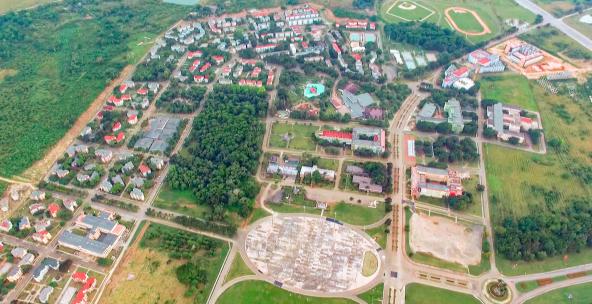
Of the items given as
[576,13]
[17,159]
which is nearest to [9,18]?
[17,159]

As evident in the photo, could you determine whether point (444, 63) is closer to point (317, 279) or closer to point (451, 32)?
point (451, 32)

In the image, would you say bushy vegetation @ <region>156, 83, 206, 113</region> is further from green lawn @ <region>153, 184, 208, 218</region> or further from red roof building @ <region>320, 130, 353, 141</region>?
red roof building @ <region>320, 130, 353, 141</region>

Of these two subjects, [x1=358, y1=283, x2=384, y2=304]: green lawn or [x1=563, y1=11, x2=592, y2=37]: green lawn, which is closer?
[x1=358, y1=283, x2=384, y2=304]: green lawn

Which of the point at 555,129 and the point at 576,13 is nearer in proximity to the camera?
the point at 555,129

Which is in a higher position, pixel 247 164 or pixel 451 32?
pixel 451 32

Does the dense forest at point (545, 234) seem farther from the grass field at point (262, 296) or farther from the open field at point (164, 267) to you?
the open field at point (164, 267)

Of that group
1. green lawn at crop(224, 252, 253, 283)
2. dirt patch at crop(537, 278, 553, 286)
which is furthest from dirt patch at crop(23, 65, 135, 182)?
dirt patch at crop(537, 278, 553, 286)

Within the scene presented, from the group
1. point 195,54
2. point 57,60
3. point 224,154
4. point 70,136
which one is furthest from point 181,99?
point 57,60
